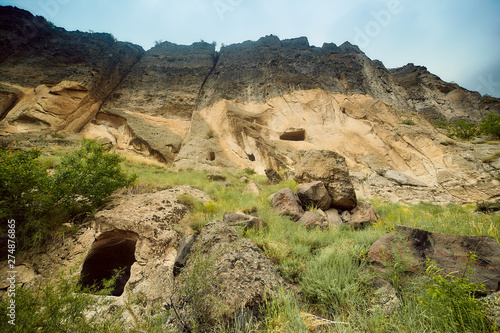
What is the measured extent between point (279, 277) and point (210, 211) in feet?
9.04

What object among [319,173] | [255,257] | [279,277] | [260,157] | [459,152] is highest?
[459,152]

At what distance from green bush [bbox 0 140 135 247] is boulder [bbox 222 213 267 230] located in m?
3.15

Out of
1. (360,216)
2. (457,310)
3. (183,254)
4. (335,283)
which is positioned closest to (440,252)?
(457,310)

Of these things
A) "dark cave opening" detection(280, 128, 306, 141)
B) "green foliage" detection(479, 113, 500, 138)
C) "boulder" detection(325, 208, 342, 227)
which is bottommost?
"boulder" detection(325, 208, 342, 227)

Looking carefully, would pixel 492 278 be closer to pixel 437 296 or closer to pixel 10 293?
pixel 437 296

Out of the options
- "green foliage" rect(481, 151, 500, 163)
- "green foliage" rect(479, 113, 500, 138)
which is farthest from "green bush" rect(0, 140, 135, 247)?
"green foliage" rect(479, 113, 500, 138)

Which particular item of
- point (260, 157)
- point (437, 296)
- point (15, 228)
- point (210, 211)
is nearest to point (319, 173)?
point (210, 211)

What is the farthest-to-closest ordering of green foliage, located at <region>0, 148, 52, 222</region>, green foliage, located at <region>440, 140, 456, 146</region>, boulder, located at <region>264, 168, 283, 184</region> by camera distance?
green foliage, located at <region>440, 140, 456, 146</region>
boulder, located at <region>264, 168, 283, 184</region>
green foliage, located at <region>0, 148, 52, 222</region>

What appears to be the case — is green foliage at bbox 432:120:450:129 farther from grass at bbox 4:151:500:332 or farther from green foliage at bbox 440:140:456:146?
grass at bbox 4:151:500:332

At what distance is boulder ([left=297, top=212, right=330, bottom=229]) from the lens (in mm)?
4383

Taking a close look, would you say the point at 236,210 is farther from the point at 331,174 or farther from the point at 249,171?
the point at 249,171

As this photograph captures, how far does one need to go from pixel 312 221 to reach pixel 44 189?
18.1 feet

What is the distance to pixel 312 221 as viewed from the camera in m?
4.46

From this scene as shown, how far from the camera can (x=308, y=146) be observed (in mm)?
14070
